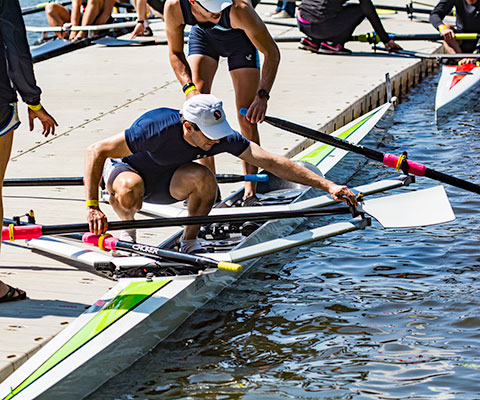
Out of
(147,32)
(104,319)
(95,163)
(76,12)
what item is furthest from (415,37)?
(104,319)

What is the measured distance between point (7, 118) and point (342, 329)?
225 centimetres

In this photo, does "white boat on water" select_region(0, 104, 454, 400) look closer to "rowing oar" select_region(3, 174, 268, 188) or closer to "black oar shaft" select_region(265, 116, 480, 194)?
"black oar shaft" select_region(265, 116, 480, 194)

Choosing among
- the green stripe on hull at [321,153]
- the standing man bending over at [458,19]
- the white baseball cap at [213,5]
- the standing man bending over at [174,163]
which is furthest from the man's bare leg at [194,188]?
the standing man bending over at [458,19]

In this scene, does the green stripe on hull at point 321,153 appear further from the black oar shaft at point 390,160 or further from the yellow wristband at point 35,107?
the yellow wristband at point 35,107

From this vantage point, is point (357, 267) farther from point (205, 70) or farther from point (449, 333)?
point (205, 70)

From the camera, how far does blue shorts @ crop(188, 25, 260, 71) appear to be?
6.24 m

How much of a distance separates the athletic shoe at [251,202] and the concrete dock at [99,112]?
0.48m

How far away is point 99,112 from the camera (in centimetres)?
952

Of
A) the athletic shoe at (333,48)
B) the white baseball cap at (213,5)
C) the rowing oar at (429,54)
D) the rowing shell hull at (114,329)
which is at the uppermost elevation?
the white baseball cap at (213,5)

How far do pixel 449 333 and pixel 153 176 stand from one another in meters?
2.00

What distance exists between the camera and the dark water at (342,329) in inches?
179

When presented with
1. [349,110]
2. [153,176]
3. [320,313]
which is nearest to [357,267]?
[320,313]

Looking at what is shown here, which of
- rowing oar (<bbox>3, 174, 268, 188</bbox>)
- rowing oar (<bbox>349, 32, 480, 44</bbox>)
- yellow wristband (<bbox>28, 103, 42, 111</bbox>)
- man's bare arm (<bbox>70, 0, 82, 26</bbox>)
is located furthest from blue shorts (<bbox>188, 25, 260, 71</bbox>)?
man's bare arm (<bbox>70, 0, 82, 26</bbox>)

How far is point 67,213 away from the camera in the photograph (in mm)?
6488
